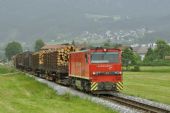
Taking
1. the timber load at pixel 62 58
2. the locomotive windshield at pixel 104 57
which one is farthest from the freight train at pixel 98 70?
the timber load at pixel 62 58

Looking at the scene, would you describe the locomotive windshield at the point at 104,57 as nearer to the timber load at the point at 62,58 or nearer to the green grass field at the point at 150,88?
the green grass field at the point at 150,88

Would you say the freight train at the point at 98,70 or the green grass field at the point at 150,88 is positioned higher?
the freight train at the point at 98,70

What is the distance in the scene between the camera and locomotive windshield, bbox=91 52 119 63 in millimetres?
38219

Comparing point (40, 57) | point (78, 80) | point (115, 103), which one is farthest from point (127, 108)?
point (40, 57)

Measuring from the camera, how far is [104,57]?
3841cm

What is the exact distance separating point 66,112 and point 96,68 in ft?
45.7

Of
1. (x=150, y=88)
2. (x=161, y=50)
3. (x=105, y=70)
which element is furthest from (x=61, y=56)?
(x=161, y=50)

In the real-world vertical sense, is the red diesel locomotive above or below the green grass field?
above

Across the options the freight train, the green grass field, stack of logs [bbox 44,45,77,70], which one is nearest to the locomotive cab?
the freight train

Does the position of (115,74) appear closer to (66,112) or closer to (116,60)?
(116,60)

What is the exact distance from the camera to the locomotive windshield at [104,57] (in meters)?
38.2

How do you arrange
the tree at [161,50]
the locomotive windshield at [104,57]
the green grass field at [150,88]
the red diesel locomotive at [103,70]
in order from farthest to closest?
the tree at [161,50], the locomotive windshield at [104,57], the red diesel locomotive at [103,70], the green grass field at [150,88]

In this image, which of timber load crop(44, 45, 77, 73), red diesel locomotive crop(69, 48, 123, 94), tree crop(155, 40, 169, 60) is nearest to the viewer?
red diesel locomotive crop(69, 48, 123, 94)

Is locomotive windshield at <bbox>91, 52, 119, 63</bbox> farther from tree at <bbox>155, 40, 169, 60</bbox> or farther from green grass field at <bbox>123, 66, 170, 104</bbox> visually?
tree at <bbox>155, 40, 169, 60</bbox>
